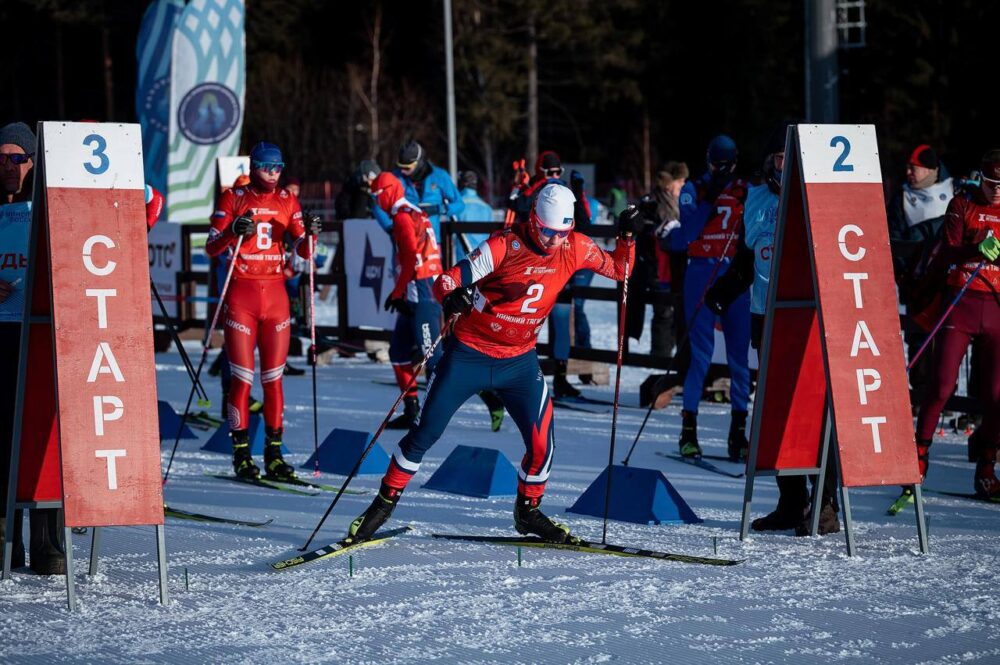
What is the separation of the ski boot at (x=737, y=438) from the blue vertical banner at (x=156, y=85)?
13354mm

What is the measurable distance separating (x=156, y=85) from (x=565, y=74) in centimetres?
3098

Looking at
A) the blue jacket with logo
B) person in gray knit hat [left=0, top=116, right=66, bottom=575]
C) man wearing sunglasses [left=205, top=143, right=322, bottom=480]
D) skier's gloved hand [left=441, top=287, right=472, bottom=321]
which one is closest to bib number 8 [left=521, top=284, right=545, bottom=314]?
skier's gloved hand [left=441, top=287, right=472, bottom=321]

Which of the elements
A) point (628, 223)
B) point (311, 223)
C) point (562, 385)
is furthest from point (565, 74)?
point (628, 223)

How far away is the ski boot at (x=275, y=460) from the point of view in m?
8.49

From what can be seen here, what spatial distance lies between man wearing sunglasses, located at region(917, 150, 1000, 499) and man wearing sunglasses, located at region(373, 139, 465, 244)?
176 inches

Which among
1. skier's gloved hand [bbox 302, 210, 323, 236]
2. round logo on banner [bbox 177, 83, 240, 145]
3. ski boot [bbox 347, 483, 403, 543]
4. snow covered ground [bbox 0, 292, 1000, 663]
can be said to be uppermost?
round logo on banner [bbox 177, 83, 240, 145]

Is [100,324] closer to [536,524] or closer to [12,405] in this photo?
[12,405]

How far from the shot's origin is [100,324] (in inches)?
224

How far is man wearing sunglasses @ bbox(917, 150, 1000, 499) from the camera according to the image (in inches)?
293

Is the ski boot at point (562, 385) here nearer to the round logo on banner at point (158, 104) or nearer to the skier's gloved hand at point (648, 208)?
the skier's gloved hand at point (648, 208)

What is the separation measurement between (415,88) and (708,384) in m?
39.8

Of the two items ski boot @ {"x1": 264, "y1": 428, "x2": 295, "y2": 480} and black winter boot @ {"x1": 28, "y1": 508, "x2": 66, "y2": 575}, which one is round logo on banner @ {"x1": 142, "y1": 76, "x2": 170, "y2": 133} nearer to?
ski boot @ {"x1": 264, "y1": 428, "x2": 295, "y2": 480}

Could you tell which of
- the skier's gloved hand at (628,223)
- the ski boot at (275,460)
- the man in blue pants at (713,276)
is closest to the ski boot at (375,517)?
the skier's gloved hand at (628,223)

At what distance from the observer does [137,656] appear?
16.3ft
